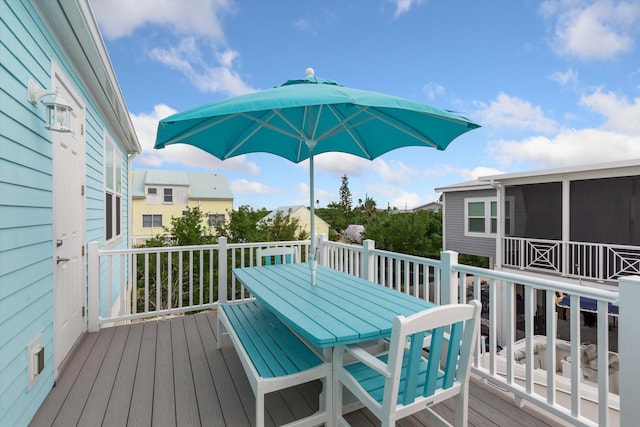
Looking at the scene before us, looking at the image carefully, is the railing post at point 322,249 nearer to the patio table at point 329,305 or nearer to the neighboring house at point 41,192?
the patio table at point 329,305

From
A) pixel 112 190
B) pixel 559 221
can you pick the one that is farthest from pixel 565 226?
pixel 112 190

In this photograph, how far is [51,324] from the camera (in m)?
2.46

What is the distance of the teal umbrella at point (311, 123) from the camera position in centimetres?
187

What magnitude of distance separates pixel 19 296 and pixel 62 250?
0.98 m

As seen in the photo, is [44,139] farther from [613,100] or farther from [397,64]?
[613,100]

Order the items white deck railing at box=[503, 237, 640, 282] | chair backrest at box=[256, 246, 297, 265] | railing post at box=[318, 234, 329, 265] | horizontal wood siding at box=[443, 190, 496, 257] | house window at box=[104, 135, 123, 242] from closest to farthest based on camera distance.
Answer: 1. chair backrest at box=[256, 246, 297, 265]
2. railing post at box=[318, 234, 329, 265]
3. house window at box=[104, 135, 123, 242]
4. white deck railing at box=[503, 237, 640, 282]
5. horizontal wood siding at box=[443, 190, 496, 257]

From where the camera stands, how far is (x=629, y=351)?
1517 mm

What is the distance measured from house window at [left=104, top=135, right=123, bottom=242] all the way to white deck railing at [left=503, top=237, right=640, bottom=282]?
991 cm

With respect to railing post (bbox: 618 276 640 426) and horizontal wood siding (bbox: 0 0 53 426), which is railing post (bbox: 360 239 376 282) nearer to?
railing post (bbox: 618 276 640 426)

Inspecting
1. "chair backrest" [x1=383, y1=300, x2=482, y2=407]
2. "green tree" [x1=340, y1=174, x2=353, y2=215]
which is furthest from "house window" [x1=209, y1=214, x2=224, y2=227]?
"green tree" [x1=340, y1=174, x2=353, y2=215]

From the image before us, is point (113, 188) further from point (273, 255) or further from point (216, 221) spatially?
point (216, 221)

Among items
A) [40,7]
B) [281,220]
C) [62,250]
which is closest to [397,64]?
[281,220]

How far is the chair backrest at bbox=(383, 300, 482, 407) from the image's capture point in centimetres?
138

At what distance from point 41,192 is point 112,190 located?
11.6 ft
